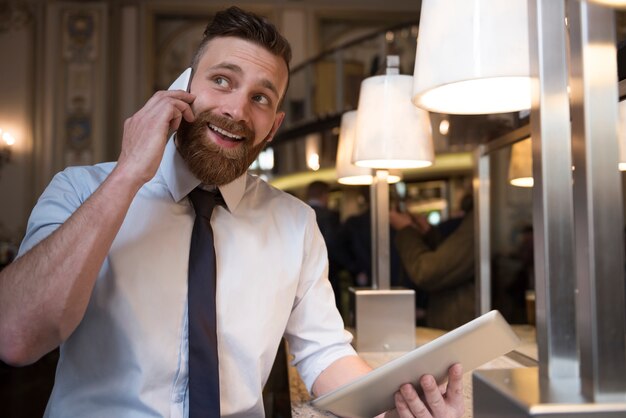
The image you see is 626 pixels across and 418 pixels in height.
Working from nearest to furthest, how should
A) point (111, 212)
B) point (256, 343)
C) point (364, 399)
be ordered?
point (364, 399) < point (111, 212) < point (256, 343)

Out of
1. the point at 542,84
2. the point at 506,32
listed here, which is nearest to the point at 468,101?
the point at 506,32

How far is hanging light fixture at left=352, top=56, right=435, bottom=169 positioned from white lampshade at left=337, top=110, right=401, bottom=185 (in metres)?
0.48

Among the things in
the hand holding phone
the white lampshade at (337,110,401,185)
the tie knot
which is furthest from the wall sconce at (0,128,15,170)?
the hand holding phone

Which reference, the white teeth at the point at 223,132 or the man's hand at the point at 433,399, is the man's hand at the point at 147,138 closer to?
the white teeth at the point at 223,132

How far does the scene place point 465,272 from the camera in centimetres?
311

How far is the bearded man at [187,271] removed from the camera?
1185 mm

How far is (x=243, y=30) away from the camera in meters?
1.64

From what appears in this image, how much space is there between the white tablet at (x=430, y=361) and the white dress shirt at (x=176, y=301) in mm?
493

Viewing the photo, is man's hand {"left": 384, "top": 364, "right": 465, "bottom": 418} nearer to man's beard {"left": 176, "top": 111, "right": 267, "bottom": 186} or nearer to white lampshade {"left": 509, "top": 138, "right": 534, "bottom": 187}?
man's beard {"left": 176, "top": 111, "right": 267, "bottom": 186}

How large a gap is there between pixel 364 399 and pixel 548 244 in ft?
1.59

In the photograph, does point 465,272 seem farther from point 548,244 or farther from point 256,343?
point 548,244

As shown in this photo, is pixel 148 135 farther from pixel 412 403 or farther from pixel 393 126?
pixel 393 126

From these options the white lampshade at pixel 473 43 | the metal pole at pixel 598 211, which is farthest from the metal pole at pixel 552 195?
the white lampshade at pixel 473 43

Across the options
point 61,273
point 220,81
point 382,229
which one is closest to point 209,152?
point 220,81
